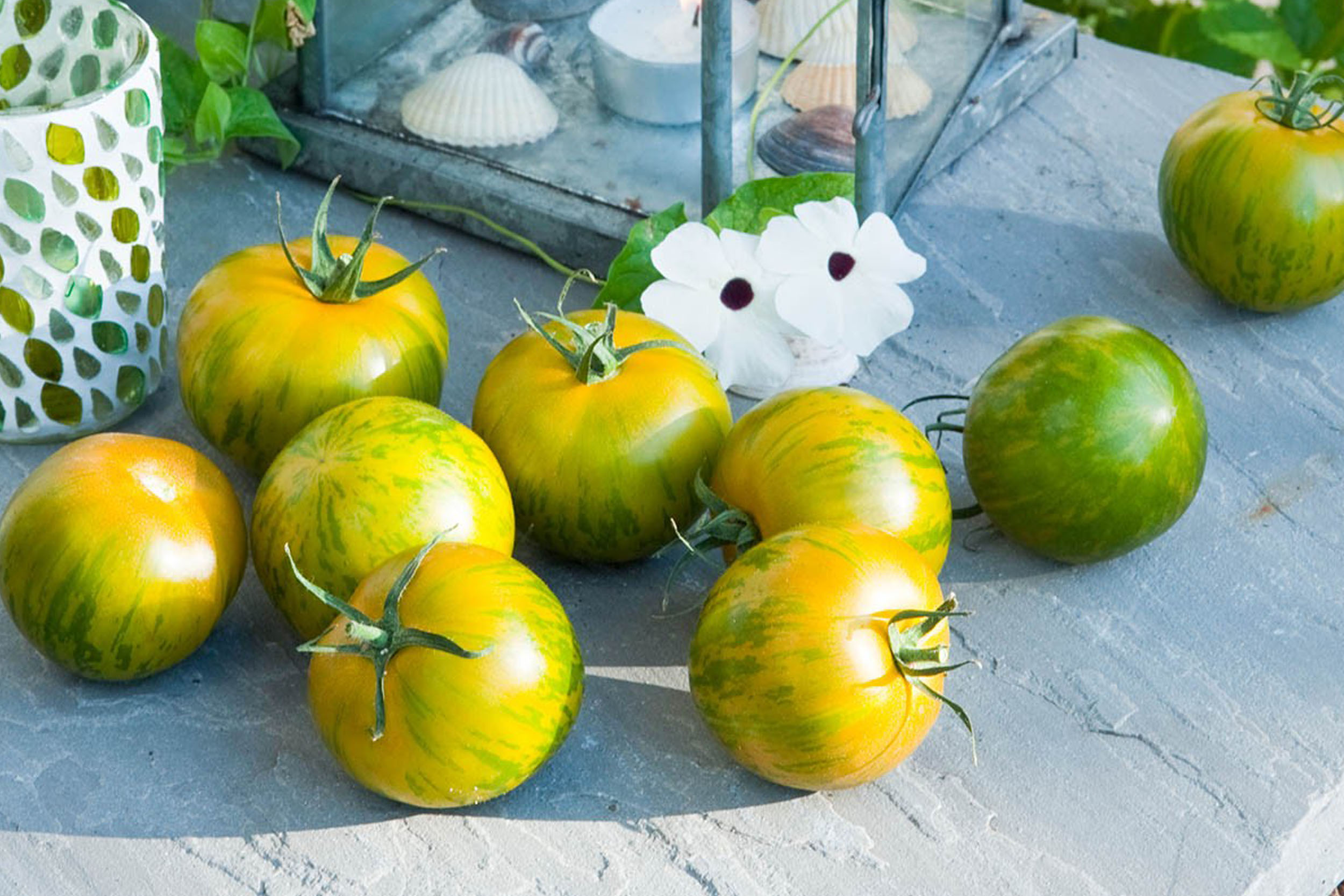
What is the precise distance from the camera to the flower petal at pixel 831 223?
0.90 meters

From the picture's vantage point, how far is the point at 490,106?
110 centimetres

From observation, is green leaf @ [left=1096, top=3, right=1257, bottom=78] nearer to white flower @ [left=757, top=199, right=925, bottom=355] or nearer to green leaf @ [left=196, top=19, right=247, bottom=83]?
white flower @ [left=757, top=199, right=925, bottom=355]

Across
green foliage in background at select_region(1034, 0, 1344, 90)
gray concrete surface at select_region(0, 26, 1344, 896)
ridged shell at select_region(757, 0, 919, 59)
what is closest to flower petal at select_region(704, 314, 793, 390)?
gray concrete surface at select_region(0, 26, 1344, 896)

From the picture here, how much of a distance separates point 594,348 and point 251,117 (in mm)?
447

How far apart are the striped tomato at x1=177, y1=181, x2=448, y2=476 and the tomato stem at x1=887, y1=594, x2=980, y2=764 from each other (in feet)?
0.95

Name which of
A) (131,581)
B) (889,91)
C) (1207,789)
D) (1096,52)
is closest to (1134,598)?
(1207,789)

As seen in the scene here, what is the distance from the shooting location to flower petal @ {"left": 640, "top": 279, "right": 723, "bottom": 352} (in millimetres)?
885

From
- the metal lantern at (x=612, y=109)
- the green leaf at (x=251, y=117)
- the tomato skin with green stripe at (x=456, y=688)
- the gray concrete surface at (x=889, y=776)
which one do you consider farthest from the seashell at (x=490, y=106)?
the tomato skin with green stripe at (x=456, y=688)

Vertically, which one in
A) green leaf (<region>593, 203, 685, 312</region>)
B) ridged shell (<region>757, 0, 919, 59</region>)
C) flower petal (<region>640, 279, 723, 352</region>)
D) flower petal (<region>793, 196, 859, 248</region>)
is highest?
ridged shell (<region>757, 0, 919, 59</region>)

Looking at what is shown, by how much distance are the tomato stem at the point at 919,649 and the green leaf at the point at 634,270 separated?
0.33 meters

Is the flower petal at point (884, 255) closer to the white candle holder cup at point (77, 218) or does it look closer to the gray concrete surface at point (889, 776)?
the gray concrete surface at point (889, 776)

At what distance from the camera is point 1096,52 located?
4.23 feet

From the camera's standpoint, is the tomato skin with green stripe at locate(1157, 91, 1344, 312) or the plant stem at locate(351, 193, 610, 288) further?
the plant stem at locate(351, 193, 610, 288)

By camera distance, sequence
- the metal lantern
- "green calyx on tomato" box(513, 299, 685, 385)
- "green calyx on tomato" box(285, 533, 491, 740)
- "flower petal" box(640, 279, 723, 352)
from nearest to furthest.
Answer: "green calyx on tomato" box(285, 533, 491, 740) < "green calyx on tomato" box(513, 299, 685, 385) < "flower petal" box(640, 279, 723, 352) < the metal lantern
